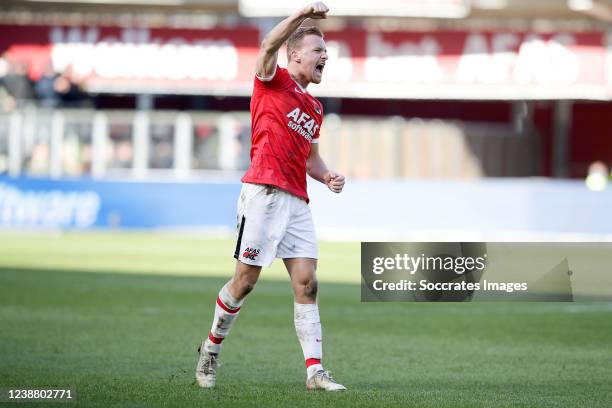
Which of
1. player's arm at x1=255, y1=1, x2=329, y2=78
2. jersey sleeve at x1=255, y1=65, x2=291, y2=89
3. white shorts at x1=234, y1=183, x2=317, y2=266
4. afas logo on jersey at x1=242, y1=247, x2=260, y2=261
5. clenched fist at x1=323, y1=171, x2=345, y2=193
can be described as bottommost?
afas logo on jersey at x1=242, y1=247, x2=260, y2=261

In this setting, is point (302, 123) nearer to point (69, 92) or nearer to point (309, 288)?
point (309, 288)

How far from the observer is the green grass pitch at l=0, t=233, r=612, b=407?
7.96 m

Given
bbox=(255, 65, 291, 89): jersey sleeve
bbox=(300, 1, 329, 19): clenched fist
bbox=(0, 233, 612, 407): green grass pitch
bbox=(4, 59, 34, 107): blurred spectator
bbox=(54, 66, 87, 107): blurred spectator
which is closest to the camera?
bbox=(300, 1, 329, 19): clenched fist

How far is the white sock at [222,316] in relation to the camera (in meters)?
8.02

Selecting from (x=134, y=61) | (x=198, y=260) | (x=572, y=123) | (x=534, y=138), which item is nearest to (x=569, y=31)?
(x=534, y=138)

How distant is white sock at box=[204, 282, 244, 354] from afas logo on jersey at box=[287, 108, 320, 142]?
1056 mm

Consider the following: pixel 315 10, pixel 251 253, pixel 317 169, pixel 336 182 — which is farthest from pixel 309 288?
pixel 315 10

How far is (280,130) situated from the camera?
26.1 ft

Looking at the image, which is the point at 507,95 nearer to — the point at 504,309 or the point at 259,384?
the point at 504,309

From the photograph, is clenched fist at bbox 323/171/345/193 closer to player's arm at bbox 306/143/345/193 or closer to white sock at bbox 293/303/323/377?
player's arm at bbox 306/143/345/193

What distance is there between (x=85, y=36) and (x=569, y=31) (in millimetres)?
13420

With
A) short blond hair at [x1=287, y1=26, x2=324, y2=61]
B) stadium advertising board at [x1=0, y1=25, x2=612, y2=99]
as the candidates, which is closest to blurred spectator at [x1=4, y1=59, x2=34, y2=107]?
stadium advertising board at [x1=0, y1=25, x2=612, y2=99]

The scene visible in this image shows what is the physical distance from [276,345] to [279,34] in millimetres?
4228

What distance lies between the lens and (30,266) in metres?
19.3
